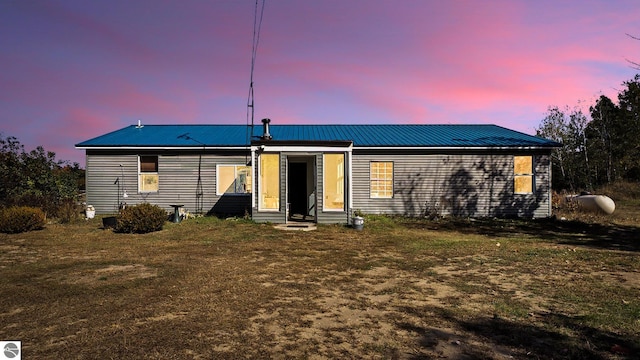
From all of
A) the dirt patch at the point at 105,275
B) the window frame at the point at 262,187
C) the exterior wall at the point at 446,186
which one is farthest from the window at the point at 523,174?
the dirt patch at the point at 105,275

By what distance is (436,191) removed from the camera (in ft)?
63.8

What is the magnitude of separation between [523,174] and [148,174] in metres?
20.0

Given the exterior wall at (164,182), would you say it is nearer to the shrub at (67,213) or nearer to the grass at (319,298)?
the shrub at (67,213)

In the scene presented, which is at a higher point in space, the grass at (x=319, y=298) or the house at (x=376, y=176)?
the house at (x=376, y=176)

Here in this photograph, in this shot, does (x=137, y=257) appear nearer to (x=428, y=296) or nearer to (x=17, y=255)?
(x=17, y=255)

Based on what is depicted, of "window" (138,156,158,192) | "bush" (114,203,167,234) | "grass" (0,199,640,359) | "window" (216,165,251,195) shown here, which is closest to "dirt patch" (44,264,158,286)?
"grass" (0,199,640,359)

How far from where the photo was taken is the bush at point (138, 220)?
13.9m

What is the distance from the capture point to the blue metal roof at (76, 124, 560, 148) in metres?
19.5

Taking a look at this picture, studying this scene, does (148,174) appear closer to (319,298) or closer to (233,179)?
(233,179)

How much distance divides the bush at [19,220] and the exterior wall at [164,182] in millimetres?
4976

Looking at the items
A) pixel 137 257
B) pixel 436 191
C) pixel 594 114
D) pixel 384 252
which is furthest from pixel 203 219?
pixel 594 114

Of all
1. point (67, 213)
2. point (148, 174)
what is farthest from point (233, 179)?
point (67, 213)

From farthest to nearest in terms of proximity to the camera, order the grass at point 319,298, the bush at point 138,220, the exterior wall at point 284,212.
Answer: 1. the exterior wall at point 284,212
2. the bush at point 138,220
3. the grass at point 319,298

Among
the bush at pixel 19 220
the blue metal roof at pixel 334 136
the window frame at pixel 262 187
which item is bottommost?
the bush at pixel 19 220
